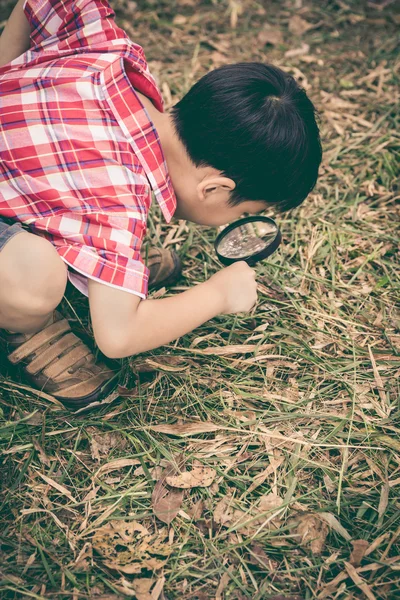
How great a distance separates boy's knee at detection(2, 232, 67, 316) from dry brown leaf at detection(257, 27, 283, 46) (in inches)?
98.3

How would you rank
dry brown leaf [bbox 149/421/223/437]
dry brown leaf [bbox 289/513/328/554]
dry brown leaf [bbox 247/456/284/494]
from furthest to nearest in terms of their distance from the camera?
dry brown leaf [bbox 149/421/223/437] < dry brown leaf [bbox 247/456/284/494] < dry brown leaf [bbox 289/513/328/554]

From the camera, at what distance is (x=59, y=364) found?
6.42 feet

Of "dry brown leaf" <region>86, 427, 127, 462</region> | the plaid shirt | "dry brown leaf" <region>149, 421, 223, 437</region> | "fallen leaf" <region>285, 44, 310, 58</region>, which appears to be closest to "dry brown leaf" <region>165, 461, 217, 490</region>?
"dry brown leaf" <region>149, 421, 223, 437</region>

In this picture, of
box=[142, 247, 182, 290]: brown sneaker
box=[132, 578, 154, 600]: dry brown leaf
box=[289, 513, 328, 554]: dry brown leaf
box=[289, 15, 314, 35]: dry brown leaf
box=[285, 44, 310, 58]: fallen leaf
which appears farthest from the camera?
box=[289, 15, 314, 35]: dry brown leaf

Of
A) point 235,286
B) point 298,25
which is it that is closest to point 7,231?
point 235,286

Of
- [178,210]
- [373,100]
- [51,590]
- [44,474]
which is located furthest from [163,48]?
[51,590]

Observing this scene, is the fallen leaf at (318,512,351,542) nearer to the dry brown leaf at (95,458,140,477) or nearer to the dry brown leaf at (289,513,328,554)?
the dry brown leaf at (289,513,328,554)

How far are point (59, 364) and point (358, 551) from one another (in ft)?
3.92

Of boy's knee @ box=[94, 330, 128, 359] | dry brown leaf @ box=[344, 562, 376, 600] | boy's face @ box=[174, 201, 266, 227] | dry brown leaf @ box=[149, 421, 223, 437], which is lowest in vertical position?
dry brown leaf @ box=[344, 562, 376, 600]

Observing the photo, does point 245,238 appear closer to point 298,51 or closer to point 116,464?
point 116,464

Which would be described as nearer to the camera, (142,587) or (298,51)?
(142,587)

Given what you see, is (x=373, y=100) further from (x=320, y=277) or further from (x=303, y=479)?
(x=303, y=479)

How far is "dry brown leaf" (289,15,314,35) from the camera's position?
349 centimetres

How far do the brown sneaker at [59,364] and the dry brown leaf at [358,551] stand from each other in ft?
3.32
